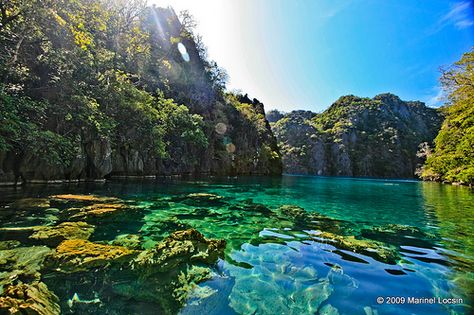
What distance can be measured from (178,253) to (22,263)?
116 inches

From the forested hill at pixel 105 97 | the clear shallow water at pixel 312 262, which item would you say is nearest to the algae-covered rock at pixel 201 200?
the clear shallow water at pixel 312 262

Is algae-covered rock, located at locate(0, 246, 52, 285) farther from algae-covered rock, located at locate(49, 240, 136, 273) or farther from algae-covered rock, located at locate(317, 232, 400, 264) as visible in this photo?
algae-covered rock, located at locate(317, 232, 400, 264)

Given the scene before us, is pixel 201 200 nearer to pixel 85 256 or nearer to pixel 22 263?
pixel 85 256

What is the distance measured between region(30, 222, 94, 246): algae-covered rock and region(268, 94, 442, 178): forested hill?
11731cm

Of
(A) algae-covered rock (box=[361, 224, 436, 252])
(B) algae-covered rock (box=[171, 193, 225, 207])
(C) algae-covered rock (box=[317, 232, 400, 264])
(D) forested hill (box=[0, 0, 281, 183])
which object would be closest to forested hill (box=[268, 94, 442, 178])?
(D) forested hill (box=[0, 0, 281, 183])

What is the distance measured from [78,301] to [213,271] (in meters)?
2.34

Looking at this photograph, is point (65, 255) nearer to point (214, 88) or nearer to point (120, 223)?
point (120, 223)

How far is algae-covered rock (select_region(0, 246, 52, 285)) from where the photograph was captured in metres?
3.89

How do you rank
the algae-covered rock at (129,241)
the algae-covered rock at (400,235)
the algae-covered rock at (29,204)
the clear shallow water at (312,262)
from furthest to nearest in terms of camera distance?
the algae-covered rock at (29,204)
the algae-covered rock at (400,235)
the algae-covered rock at (129,241)
the clear shallow water at (312,262)

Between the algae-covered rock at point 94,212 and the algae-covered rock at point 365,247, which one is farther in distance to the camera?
the algae-covered rock at point 94,212

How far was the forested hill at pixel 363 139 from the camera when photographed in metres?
111

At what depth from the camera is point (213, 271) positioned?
473cm

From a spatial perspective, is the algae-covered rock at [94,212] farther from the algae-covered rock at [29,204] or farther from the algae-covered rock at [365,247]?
the algae-covered rock at [365,247]

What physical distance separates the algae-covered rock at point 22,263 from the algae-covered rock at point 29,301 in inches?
35.9
